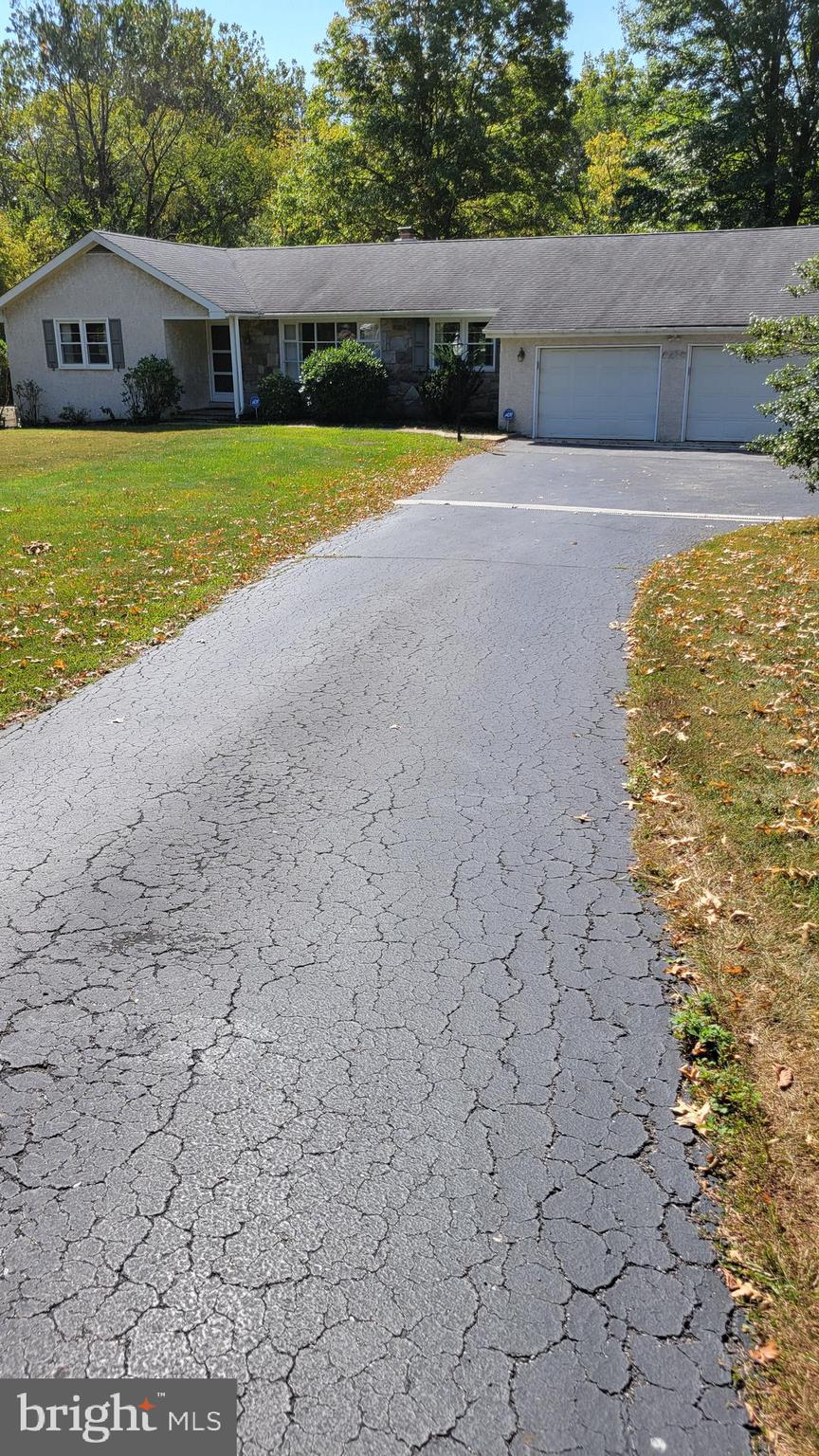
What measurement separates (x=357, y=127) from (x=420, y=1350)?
4505 cm

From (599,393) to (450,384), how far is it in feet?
12.6

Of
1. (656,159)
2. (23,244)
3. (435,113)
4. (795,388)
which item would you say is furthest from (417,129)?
(795,388)

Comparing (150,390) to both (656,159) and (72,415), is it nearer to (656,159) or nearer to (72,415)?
(72,415)

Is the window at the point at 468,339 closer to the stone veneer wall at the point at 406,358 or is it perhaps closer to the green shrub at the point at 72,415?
the stone veneer wall at the point at 406,358

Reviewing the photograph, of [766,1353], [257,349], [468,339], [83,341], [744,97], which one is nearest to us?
[766,1353]

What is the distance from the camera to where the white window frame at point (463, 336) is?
26.6 meters

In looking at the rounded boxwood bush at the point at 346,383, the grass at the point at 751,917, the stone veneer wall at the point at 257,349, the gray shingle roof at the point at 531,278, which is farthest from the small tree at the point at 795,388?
the stone veneer wall at the point at 257,349

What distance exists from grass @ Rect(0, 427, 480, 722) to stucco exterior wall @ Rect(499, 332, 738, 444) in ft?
10.1

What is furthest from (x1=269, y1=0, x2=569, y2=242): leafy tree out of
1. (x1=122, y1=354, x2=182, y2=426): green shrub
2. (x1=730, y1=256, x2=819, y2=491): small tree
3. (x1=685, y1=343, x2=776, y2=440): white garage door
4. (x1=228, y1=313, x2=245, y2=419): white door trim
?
(x1=730, y1=256, x2=819, y2=491): small tree

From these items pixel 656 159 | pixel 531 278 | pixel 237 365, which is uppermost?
pixel 656 159

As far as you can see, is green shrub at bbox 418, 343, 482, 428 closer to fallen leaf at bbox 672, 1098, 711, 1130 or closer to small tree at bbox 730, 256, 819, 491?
small tree at bbox 730, 256, 819, 491

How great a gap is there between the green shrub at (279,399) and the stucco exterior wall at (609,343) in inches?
233

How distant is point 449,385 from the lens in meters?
25.6

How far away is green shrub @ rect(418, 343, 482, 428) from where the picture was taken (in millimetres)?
25141
